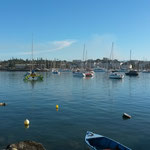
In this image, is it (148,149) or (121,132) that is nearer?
(148,149)

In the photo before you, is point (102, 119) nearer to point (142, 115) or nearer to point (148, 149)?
point (142, 115)

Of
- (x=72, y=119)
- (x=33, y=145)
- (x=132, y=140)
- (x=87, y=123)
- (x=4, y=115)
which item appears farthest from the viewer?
(x=4, y=115)

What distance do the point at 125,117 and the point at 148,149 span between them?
332 inches

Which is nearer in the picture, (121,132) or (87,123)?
(121,132)

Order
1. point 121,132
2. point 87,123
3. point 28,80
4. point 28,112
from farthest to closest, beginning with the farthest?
point 28,80, point 28,112, point 87,123, point 121,132

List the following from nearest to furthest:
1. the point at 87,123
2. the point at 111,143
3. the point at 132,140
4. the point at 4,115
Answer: the point at 111,143
the point at 132,140
the point at 87,123
the point at 4,115

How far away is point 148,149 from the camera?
1476cm

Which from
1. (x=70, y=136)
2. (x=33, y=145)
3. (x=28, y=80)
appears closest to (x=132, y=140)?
(x=70, y=136)

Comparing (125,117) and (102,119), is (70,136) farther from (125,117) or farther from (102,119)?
(125,117)

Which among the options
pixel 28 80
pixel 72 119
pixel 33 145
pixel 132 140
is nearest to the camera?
Answer: pixel 33 145

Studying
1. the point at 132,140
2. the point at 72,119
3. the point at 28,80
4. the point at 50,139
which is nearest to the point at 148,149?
the point at 132,140

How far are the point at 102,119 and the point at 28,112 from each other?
9.79m

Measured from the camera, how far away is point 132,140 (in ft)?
53.6

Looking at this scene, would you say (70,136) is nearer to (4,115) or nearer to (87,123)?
(87,123)
